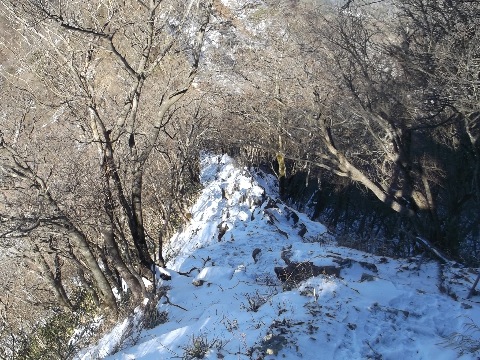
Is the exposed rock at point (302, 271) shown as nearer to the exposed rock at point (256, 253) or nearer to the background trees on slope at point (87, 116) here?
the exposed rock at point (256, 253)

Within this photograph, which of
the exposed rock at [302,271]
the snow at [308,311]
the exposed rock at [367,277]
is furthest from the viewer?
the exposed rock at [302,271]

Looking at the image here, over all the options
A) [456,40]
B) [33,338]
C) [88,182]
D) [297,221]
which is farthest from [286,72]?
[33,338]

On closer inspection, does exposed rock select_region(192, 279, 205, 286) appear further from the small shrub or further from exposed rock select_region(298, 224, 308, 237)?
exposed rock select_region(298, 224, 308, 237)

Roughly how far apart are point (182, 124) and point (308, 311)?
1026 centimetres

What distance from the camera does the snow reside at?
434 cm

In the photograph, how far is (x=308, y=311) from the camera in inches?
188

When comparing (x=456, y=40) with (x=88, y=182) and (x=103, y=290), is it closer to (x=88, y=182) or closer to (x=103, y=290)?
(x=88, y=182)

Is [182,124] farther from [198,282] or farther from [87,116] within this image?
[198,282]

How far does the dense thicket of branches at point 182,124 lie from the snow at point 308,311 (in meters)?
1.19

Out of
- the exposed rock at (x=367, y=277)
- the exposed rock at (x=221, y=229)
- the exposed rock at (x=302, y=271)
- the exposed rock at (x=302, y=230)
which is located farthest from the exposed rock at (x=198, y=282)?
the exposed rock at (x=302, y=230)

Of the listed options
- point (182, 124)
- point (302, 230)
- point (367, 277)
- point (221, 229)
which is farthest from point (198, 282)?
point (182, 124)

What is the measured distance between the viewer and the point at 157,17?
702 centimetres

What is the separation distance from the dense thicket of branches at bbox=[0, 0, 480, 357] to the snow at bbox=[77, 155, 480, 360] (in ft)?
3.90

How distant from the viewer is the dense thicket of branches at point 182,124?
6988 mm
